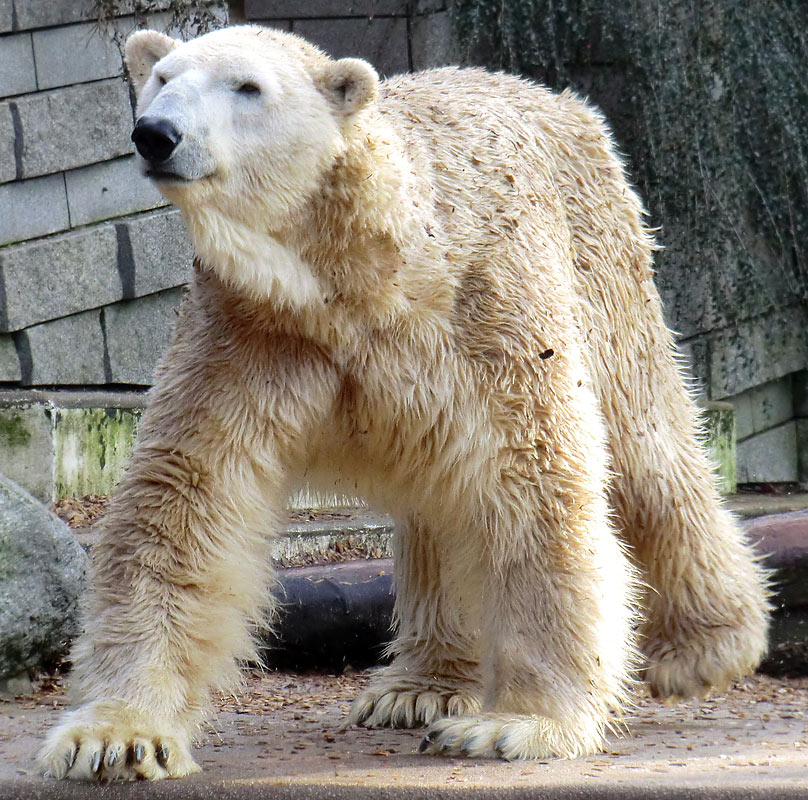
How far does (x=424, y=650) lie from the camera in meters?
3.37

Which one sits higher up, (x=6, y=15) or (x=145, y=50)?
(x=6, y=15)

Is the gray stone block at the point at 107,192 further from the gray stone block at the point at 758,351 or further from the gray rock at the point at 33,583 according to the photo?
the gray stone block at the point at 758,351

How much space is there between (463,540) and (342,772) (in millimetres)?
532

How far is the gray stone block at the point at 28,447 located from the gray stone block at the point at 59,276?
1.53ft

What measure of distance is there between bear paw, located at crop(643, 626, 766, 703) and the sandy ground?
0.26 ft

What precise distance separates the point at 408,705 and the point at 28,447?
6.24ft

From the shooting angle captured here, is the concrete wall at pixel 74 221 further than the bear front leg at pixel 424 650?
Yes

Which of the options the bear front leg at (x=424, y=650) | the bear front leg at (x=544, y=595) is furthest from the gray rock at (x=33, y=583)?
the bear front leg at (x=544, y=595)

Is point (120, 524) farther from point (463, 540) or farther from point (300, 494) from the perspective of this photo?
point (463, 540)

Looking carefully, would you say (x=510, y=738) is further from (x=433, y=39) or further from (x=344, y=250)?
(x=433, y=39)

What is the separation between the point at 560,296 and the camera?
2.84 m

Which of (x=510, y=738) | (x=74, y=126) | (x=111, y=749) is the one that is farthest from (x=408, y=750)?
(x=74, y=126)

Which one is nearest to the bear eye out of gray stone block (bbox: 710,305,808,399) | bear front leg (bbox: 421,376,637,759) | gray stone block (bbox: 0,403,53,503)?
bear front leg (bbox: 421,376,637,759)

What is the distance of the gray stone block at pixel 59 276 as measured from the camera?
4852 millimetres
